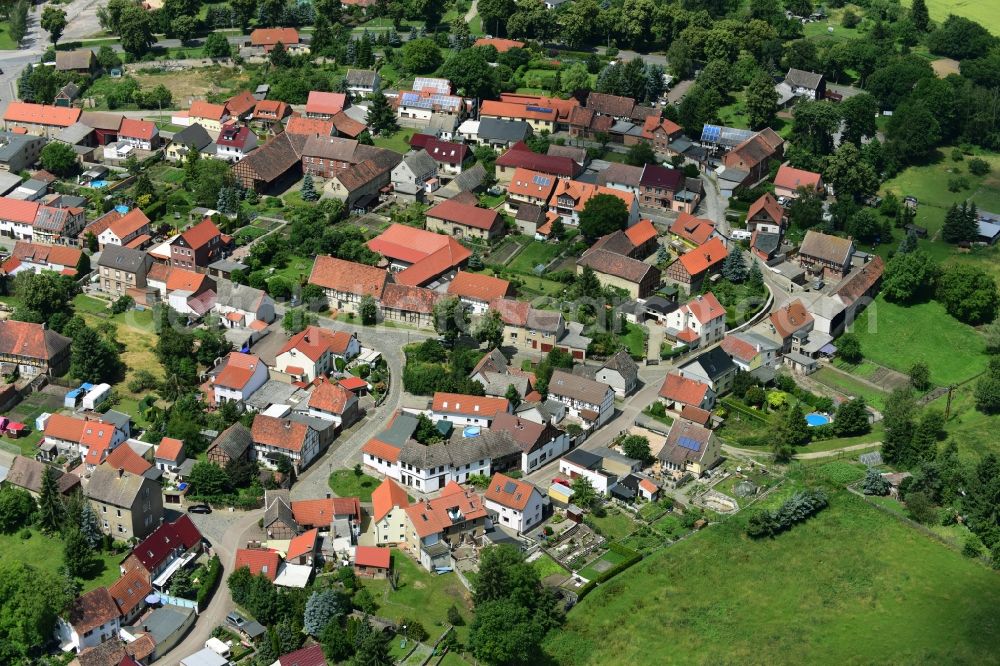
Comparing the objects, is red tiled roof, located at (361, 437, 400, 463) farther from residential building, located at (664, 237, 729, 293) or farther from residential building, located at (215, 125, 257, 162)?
residential building, located at (215, 125, 257, 162)

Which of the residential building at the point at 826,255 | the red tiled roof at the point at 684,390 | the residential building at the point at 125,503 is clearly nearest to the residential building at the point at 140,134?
the residential building at the point at 125,503

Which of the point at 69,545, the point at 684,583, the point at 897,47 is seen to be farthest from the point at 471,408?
the point at 897,47

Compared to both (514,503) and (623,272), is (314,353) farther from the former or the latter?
(623,272)

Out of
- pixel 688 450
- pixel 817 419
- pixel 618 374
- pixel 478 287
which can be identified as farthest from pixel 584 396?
pixel 817 419

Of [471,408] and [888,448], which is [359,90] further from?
[888,448]

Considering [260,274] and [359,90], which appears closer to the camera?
[260,274]

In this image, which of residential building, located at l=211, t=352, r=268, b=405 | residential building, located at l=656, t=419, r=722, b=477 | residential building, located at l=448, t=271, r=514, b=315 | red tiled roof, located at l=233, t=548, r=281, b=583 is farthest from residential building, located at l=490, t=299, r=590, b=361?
red tiled roof, located at l=233, t=548, r=281, b=583

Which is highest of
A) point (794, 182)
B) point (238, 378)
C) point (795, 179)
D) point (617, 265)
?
point (795, 179)
